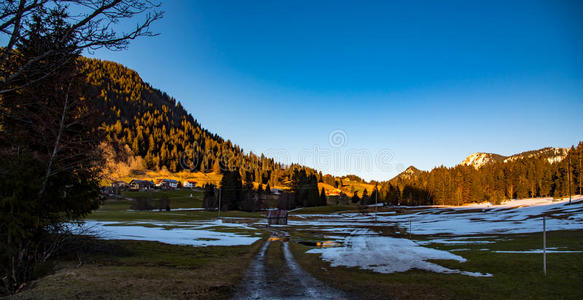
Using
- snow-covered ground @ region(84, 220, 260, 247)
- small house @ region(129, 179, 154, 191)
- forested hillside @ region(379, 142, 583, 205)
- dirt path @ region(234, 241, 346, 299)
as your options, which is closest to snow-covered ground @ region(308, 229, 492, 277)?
dirt path @ region(234, 241, 346, 299)

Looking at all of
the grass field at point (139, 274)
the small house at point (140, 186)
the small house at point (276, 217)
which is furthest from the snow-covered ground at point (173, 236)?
the small house at point (140, 186)

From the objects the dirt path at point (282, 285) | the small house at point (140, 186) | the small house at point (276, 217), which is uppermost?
the dirt path at point (282, 285)

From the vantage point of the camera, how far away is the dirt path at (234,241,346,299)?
10648 millimetres

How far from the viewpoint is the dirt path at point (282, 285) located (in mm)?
10648

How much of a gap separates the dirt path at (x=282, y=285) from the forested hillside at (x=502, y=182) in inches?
4150

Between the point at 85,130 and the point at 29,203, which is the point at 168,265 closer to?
the point at 29,203

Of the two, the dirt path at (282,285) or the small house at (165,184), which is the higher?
the dirt path at (282,285)

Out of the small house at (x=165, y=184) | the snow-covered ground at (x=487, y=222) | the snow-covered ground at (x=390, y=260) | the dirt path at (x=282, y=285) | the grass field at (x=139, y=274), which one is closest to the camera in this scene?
the grass field at (x=139, y=274)

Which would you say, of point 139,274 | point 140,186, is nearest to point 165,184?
point 140,186

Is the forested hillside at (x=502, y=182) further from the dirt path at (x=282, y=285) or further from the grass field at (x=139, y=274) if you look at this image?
the grass field at (x=139, y=274)

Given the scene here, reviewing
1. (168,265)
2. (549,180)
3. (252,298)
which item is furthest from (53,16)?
(549,180)

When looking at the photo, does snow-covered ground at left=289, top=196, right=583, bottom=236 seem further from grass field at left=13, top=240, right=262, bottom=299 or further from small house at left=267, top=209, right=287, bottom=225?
grass field at left=13, top=240, right=262, bottom=299

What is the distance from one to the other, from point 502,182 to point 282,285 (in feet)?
401

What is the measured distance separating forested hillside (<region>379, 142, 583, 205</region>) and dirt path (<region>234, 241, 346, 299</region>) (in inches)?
4150
